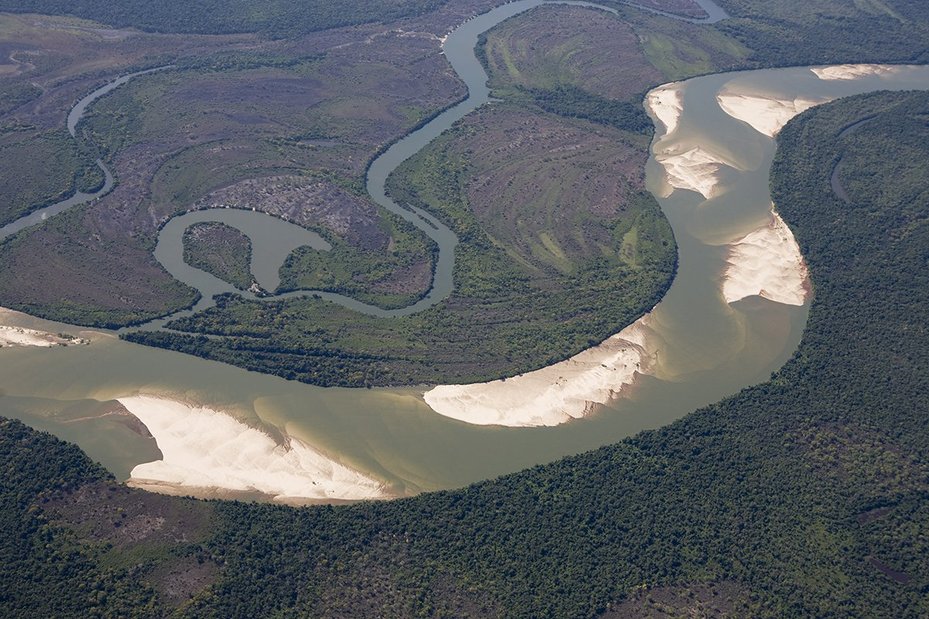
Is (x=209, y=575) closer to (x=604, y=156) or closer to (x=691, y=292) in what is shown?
(x=691, y=292)

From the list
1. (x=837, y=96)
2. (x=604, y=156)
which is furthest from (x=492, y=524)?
(x=837, y=96)

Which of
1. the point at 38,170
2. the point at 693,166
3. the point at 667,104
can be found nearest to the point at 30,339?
the point at 38,170

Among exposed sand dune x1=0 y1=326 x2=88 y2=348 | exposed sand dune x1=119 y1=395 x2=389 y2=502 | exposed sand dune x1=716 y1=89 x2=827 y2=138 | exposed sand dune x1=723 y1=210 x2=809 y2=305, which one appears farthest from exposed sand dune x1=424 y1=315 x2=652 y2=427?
exposed sand dune x1=716 y1=89 x2=827 y2=138

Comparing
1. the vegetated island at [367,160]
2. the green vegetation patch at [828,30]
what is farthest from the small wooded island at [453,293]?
the green vegetation patch at [828,30]

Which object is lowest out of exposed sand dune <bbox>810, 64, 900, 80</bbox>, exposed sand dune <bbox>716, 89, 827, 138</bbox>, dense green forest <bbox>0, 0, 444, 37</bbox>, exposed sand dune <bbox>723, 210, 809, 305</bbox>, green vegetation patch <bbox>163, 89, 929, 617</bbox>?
green vegetation patch <bbox>163, 89, 929, 617</bbox>

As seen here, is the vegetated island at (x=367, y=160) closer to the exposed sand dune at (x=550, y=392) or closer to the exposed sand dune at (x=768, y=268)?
the exposed sand dune at (x=550, y=392)

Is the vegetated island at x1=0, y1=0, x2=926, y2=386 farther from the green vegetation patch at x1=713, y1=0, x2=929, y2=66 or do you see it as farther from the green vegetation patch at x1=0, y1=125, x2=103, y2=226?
the green vegetation patch at x1=0, y1=125, x2=103, y2=226
